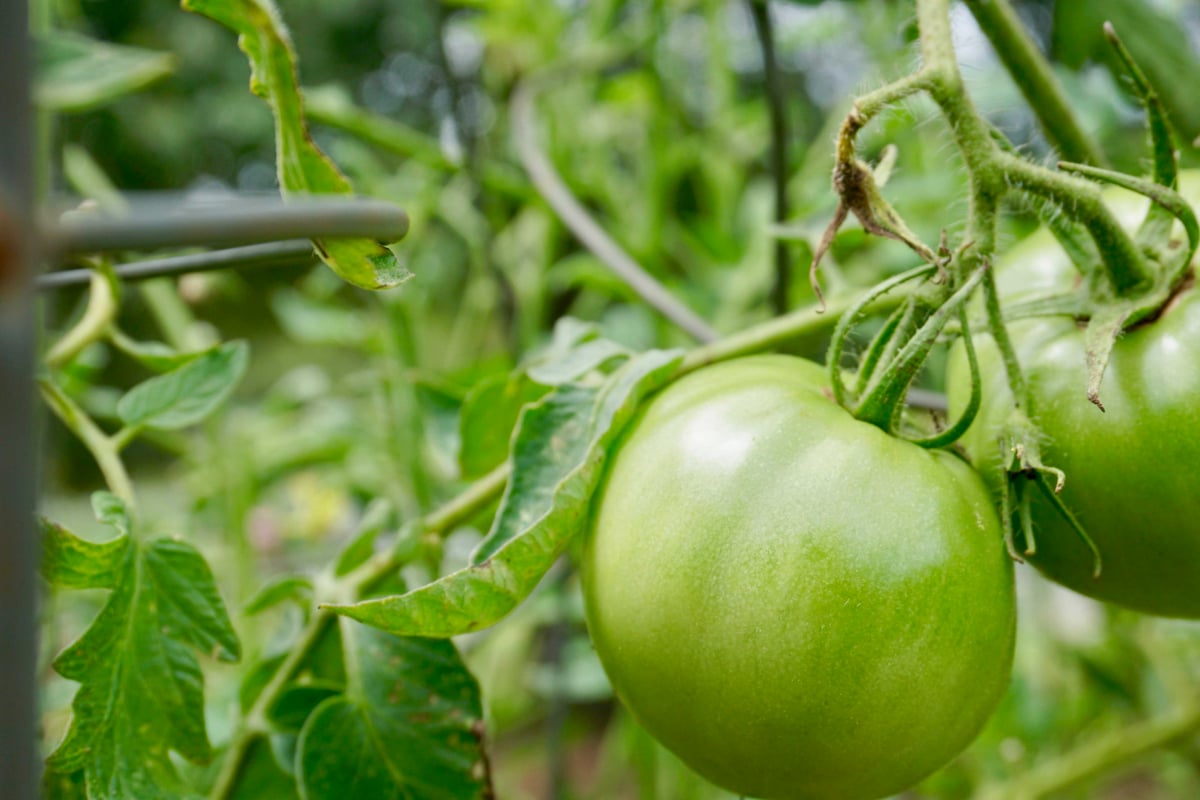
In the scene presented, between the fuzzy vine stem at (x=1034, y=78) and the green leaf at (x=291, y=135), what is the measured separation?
0.22 m

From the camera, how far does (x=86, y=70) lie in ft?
1.56

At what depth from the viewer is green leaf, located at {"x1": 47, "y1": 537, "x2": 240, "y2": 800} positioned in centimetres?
28

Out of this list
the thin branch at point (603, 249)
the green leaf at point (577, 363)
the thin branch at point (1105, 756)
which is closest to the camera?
the green leaf at point (577, 363)

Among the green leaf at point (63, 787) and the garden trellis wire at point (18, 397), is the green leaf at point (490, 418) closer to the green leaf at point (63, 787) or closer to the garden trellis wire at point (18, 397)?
the green leaf at point (63, 787)

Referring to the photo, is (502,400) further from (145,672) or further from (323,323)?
(323,323)

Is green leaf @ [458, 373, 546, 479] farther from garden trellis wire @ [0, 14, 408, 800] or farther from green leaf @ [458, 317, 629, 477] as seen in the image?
garden trellis wire @ [0, 14, 408, 800]

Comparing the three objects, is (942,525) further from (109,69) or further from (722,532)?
(109,69)

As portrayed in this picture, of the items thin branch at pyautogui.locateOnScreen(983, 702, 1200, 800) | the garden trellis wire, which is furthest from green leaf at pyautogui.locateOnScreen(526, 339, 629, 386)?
thin branch at pyautogui.locateOnScreen(983, 702, 1200, 800)

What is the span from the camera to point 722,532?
0.26 metres

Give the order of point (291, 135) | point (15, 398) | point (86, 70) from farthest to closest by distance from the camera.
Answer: point (86, 70)
point (291, 135)
point (15, 398)

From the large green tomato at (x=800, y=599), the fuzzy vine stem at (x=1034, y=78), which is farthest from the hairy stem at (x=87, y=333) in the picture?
the fuzzy vine stem at (x=1034, y=78)

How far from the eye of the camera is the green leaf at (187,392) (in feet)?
1.16

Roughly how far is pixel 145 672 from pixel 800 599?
189 millimetres

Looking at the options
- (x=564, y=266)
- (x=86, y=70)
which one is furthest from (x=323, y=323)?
(x=86, y=70)
